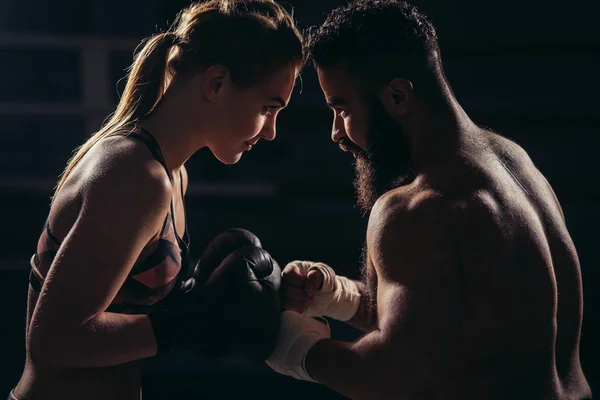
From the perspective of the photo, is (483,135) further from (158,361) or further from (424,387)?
(158,361)

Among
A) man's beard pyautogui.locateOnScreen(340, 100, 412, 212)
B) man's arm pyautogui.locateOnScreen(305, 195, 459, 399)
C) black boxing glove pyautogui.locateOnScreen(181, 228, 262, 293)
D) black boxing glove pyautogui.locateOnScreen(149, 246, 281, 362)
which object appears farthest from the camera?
black boxing glove pyautogui.locateOnScreen(181, 228, 262, 293)

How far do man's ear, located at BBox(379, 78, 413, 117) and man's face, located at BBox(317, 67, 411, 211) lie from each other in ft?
0.08

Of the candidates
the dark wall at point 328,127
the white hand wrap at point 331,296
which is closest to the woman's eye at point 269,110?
the white hand wrap at point 331,296

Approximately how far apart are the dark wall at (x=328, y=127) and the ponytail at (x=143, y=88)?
326cm

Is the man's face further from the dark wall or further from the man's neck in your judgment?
the dark wall

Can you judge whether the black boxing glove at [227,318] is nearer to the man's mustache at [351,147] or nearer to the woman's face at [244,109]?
the woman's face at [244,109]

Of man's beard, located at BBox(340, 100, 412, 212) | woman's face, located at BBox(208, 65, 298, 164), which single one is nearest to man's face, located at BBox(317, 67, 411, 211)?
man's beard, located at BBox(340, 100, 412, 212)

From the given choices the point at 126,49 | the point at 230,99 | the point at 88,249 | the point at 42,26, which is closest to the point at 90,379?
the point at 88,249

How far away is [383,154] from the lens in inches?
76.0

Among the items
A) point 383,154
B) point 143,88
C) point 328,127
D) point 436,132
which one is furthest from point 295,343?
point 328,127

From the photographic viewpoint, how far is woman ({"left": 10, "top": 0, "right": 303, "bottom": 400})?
160 centimetres

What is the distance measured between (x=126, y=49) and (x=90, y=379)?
3972mm

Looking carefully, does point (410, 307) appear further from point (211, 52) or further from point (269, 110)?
point (211, 52)

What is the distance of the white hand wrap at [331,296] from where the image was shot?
2298mm
